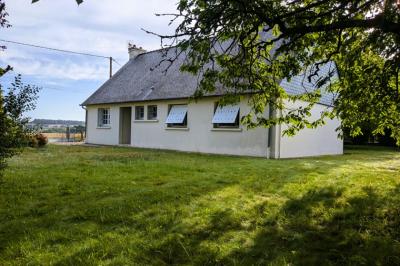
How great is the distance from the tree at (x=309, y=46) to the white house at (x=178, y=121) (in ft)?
18.8

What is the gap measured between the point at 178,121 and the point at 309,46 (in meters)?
12.9

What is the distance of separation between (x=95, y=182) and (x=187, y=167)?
123 inches

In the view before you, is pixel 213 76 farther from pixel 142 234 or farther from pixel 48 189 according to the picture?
pixel 48 189

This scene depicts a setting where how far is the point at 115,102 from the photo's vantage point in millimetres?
23406

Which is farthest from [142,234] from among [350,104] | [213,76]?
[350,104]

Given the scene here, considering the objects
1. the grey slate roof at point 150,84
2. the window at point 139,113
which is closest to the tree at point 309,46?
the grey slate roof at point 150,84

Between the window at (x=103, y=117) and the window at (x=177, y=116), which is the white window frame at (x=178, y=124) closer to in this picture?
the window at (x=177, y=116)

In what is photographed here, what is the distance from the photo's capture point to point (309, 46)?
256 inches

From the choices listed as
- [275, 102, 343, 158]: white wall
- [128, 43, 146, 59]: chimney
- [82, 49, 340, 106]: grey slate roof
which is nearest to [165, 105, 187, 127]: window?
[82, 49, 340, 106]: grey slate roof

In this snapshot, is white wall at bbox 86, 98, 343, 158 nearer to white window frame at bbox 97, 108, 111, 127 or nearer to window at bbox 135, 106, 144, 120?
window at bbox 135, 106, 144, 120

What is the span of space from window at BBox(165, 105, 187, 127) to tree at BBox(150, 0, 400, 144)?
37.9 ft

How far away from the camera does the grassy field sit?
13.3ft

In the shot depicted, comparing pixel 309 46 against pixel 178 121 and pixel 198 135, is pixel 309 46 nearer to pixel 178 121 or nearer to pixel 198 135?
pixel 198 135

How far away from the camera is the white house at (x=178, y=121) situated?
53.3 ft
